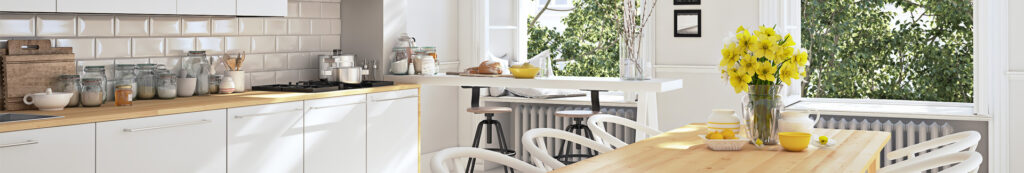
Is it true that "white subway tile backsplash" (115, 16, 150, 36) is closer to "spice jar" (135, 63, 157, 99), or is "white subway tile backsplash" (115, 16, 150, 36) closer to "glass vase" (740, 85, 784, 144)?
"spice jar" (135, 63, 157, 99)

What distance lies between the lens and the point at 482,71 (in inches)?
218

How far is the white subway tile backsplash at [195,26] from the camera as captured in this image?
4793 millimetres

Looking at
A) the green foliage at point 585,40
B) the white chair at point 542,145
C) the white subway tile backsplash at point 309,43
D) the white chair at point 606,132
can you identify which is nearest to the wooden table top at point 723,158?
the white chair at point 542,145

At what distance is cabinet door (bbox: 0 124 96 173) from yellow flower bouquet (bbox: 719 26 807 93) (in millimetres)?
2248

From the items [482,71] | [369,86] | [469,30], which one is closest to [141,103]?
[369,86]

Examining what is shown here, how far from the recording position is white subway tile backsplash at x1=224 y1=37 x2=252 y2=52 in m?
5.05

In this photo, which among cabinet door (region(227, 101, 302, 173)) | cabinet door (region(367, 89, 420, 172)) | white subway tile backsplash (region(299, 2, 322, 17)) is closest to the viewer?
cabinet door (region(227, 101, 302, 173))

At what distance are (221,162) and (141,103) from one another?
1.34 feet

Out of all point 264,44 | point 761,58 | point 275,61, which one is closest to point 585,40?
point 275,61

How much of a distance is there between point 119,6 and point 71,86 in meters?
0.39

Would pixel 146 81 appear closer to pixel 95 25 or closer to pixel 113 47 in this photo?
pixel 113 47

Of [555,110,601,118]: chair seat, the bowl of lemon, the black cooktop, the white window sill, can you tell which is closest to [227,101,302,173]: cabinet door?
the black cooktop

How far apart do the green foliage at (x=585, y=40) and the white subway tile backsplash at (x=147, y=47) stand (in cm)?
532

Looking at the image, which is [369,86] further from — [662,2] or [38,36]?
[662,2]
